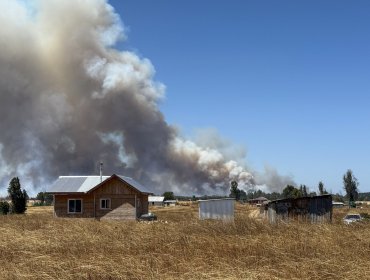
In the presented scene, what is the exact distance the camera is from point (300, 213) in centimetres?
3191

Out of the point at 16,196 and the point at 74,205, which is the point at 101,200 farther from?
the point at 16,196

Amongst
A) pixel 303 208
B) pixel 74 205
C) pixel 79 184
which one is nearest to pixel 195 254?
pixel 303 208

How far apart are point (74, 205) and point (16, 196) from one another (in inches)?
862

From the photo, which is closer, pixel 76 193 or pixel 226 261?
pixel 226 261

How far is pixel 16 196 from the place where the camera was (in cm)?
6450

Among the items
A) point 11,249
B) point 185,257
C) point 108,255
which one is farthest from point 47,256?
point 185,257

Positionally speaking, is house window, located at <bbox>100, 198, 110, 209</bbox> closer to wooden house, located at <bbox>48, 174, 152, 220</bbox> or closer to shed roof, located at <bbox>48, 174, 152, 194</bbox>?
wooden house, located at <bbox>48, 174, 152, 220</bbox>

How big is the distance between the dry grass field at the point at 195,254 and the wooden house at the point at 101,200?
79.4ft

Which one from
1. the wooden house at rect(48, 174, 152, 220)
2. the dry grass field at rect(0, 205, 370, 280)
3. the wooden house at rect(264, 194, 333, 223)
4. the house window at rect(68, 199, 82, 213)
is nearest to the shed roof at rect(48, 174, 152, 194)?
the wooden house at rect(48, 174, 152, 220)

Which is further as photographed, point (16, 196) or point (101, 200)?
point (16, 196)

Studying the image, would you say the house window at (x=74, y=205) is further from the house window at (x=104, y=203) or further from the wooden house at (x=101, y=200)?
the house window at (x=104, y=203)

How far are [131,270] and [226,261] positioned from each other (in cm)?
A: 276

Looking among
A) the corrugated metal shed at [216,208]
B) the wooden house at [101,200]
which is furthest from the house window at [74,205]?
the corrugated metal shed at [216,208]

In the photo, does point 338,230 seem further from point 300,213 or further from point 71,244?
point 300,213
